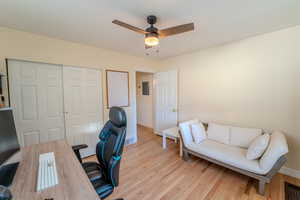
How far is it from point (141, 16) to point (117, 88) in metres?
1.87

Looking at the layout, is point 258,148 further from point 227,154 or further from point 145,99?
point 145,99

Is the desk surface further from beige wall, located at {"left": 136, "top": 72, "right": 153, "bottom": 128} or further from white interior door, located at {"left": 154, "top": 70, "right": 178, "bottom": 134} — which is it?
beige wall, located at {"left": 136, "top": 72, "right": 153, "bottom": 128}

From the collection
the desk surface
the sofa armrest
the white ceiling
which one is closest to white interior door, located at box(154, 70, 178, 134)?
the white ceiling

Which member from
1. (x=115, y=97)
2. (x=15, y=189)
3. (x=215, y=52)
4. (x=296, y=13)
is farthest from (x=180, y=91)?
(x=15, y=189)

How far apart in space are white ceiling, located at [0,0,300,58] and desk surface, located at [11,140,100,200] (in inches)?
66.5

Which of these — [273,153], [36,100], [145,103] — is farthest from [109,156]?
[145,103]

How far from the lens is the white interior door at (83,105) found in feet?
8.43

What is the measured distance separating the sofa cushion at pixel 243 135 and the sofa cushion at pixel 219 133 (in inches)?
3.3

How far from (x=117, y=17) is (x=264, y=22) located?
2148mm

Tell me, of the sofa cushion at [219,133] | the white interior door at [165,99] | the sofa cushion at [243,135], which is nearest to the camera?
the sofa cushion at [243,135]

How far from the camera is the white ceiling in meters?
1.48

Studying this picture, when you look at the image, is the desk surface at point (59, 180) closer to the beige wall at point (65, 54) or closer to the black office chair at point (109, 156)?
the black office chair at point (109, 156)

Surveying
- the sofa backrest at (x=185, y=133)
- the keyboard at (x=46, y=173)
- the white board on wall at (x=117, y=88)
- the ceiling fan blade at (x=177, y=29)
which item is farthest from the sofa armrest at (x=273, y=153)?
the white board on wall at (x=117, y=88)

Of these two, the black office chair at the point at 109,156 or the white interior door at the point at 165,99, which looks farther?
the white interior door at the point at 165,99
